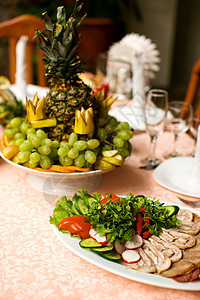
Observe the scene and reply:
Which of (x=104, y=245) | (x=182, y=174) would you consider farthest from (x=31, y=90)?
(x=104, y=245)

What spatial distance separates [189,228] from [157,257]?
13cm

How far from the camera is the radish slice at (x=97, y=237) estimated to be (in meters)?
0.65

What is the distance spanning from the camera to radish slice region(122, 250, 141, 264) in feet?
2.07

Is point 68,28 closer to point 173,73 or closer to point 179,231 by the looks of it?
point 179,231

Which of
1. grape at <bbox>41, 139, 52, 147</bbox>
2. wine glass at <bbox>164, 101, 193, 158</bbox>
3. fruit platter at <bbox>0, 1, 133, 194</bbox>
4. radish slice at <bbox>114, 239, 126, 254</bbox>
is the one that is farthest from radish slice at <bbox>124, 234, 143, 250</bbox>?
wine glass at <bbox>164, 101, 193, 158</bbox>

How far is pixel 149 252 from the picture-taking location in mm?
647

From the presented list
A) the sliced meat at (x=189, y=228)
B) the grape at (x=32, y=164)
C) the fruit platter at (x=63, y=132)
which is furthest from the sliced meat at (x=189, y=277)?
the grape at (x=32, y=164)

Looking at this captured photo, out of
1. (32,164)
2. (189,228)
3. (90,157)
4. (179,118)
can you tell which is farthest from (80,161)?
(179,118)

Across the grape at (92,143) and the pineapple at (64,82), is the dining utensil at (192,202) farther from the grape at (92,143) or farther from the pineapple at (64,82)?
the pineapple at (64,82)

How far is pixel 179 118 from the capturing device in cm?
120

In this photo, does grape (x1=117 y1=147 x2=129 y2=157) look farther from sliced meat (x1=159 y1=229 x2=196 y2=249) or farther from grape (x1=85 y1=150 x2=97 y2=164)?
sliced meat (x1=159 y1=229 x2=196 y2=249)

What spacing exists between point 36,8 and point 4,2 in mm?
387

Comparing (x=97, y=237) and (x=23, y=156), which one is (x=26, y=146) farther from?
(x=97, y=237)

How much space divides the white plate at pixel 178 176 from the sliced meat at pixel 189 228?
23cm
